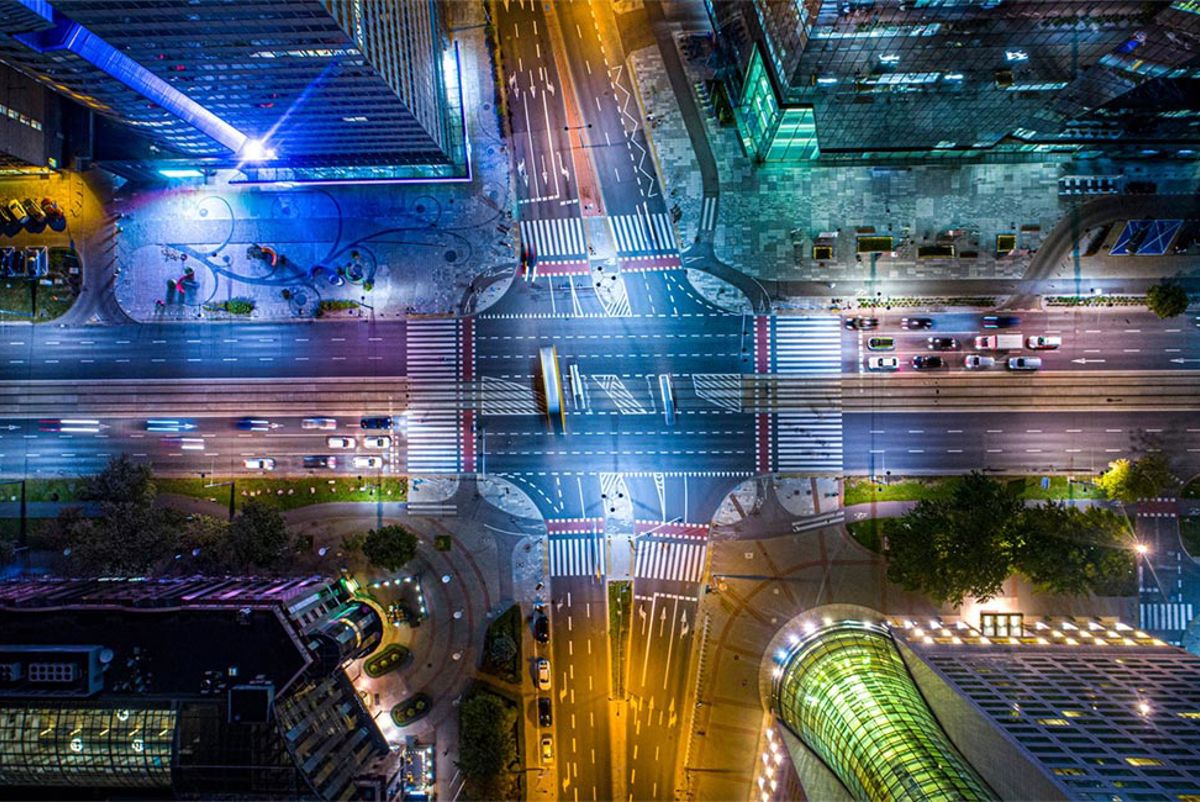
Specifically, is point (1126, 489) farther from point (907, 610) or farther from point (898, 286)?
point (898, 286)

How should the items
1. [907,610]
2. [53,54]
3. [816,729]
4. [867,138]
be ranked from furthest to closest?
[907,610] < [867,138] < [816,729] < [53,54]

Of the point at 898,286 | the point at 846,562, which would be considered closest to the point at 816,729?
the point at 846,562

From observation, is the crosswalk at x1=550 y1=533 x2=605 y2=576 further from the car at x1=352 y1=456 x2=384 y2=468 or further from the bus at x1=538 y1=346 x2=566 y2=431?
the car at x1=352 y1=456 x2=384 y2=468

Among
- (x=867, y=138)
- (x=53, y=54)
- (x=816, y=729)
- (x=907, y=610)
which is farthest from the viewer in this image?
(x=907, y=610)

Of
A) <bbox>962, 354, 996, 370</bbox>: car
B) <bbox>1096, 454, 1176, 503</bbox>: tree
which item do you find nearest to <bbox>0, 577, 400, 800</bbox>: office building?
<bbox>962, 354, 996, 370</bbox>: car

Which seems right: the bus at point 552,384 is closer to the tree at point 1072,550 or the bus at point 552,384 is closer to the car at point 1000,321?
the car at point 1000,321

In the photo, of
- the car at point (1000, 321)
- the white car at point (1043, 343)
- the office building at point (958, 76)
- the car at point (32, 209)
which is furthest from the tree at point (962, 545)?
the car at point (32, 209)
